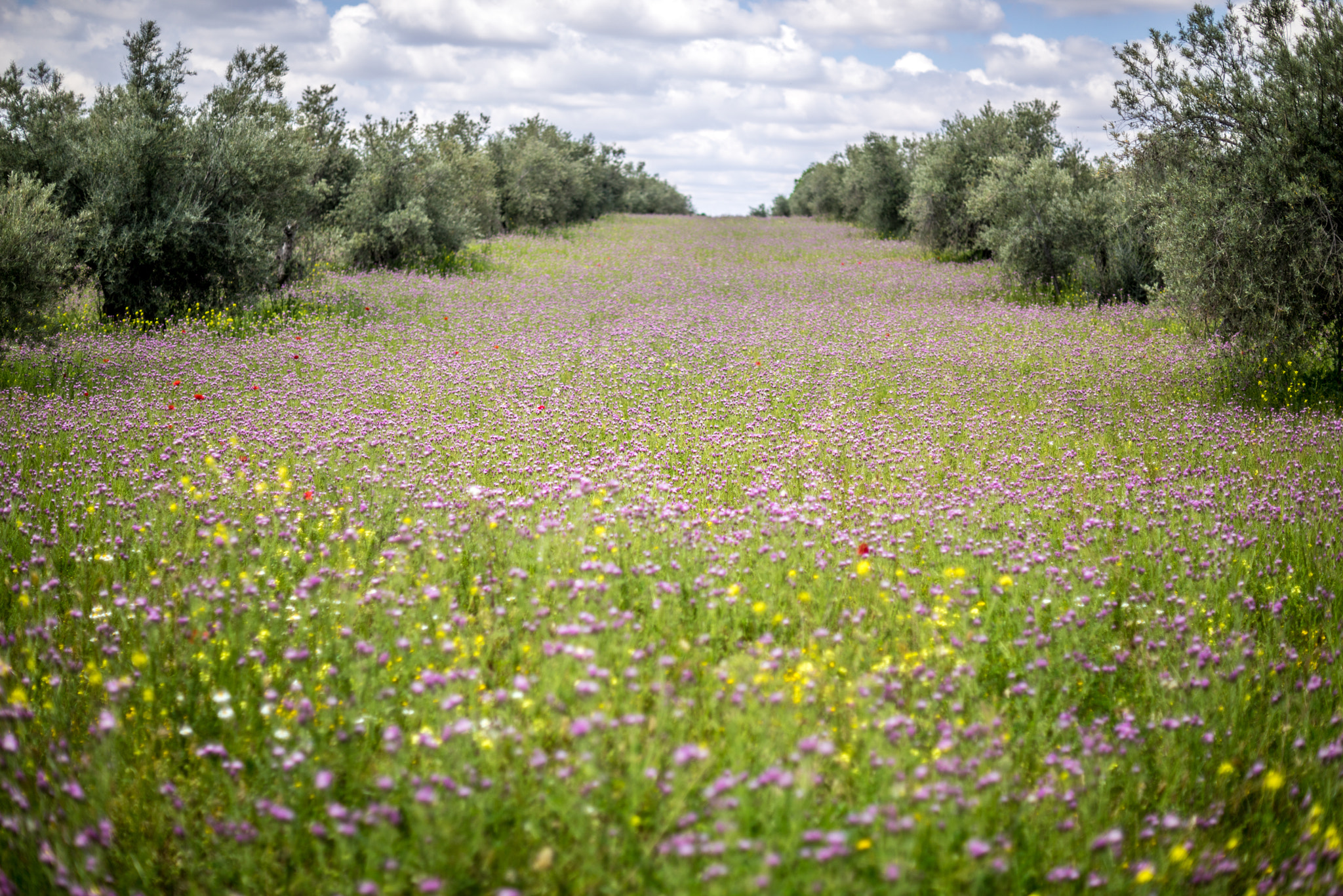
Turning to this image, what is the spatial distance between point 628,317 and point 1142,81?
8948 mm

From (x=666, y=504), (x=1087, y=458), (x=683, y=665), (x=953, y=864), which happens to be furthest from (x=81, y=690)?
(x=1087, y=458)

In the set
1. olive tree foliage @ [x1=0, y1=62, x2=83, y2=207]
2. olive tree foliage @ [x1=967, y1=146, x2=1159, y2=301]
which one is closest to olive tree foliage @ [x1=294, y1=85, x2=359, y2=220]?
olive tree foliage @ [x1=0, y1=62, x2=83, y2=207]

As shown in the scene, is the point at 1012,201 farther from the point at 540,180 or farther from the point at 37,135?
the point at 540,180

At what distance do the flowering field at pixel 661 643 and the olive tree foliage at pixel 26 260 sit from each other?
1.15 m

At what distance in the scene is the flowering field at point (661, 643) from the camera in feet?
9.27

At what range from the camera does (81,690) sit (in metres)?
3.98

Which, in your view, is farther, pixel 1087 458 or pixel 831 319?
pixel 831 319

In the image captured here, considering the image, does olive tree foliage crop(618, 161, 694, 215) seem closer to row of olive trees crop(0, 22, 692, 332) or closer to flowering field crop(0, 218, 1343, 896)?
row of olive trees crop(0, 22, 692, 332)

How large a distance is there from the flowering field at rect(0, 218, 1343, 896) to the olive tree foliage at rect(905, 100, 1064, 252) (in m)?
22.1

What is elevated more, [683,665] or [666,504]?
[666,504]

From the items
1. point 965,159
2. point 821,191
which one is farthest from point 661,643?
point 821,191

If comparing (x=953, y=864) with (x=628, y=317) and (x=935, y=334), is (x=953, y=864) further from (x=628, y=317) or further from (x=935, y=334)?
(x=628, y=317)

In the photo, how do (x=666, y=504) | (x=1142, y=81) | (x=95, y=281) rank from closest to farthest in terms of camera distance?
(x=666, y=504), (x=1142, y=81), (x=95, y=281)

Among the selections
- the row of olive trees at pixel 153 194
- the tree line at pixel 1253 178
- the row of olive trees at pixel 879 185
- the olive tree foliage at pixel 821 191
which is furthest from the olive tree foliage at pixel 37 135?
the olive tree foliage at pixel 821 191
